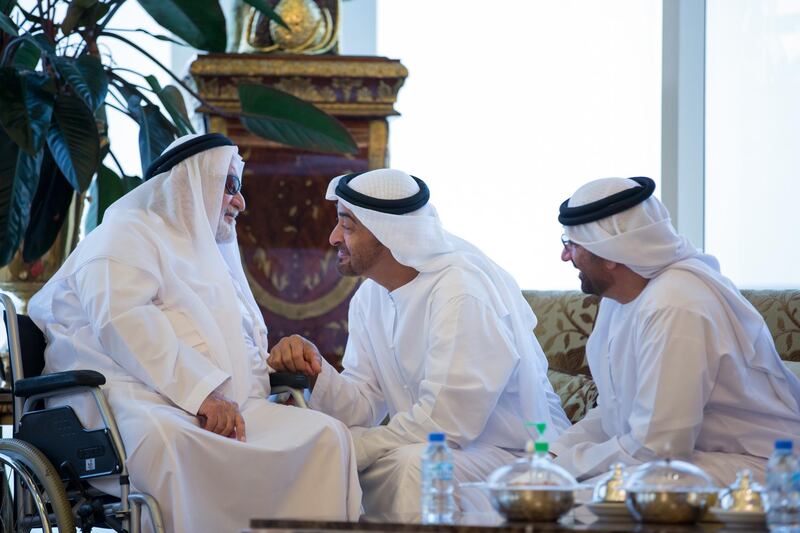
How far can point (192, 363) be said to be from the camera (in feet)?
10.6

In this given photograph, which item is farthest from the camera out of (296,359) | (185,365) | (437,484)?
(296,359)

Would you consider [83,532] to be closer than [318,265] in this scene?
Yes

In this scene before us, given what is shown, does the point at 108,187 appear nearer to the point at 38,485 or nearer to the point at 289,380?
the point at 289,380

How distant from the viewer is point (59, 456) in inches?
122

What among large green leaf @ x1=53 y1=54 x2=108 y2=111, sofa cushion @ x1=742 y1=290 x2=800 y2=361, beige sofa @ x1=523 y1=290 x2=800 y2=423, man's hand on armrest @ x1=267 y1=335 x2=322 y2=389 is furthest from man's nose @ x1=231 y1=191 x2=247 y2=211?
sofa cushion @ x1=742 y1=290 x2=800 y2=361

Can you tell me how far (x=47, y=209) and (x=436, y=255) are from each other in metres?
1.63

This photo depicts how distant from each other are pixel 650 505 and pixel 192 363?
4.90 feet

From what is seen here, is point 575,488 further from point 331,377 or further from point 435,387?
point 331,377

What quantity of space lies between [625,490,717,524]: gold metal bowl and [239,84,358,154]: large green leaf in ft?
9.02

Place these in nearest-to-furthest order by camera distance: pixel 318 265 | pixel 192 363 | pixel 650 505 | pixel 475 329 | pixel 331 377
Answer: pixel 650 505, pixel 192 363, pixel 475 329, pixel 331 377, pixel 318 265

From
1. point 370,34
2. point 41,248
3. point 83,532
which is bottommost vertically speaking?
point 83,532

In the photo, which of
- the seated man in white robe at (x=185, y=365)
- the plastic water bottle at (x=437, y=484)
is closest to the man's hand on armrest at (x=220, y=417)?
the seated man in white robe at (x=185, y=365)

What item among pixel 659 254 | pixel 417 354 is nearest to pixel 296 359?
pixel 417 354

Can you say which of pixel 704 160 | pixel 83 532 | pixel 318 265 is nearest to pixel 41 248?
pixel 318 265
